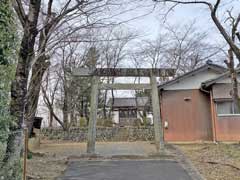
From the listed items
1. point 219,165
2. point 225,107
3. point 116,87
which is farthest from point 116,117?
point 219,165

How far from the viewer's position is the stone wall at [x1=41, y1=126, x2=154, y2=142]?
19859 mm

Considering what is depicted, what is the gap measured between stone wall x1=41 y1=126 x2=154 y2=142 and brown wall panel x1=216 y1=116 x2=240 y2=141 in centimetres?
497

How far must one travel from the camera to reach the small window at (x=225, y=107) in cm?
1614

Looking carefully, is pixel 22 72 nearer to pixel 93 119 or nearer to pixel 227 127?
pixel 93 119

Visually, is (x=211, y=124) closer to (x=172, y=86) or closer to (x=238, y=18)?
(x=172, y=86)

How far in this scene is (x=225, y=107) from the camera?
16.2 meters

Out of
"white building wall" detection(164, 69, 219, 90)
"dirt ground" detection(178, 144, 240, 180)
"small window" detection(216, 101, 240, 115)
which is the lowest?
"dirt ground" detection(178, 144, 240, 180)

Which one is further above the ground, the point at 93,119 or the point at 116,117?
the point at 116,117

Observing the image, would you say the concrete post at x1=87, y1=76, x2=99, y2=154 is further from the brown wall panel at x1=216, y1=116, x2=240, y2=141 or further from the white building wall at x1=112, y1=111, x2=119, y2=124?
the white building wall at x1=112, y1=111, x2=119, y2=124

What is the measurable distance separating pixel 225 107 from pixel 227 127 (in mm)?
1064

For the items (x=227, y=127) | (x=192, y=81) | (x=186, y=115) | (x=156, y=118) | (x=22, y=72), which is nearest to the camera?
(x=22, y=72)

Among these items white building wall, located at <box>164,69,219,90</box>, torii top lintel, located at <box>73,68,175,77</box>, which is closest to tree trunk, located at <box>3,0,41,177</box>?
torii top lintel, located at <box>73,68,175,77</box>

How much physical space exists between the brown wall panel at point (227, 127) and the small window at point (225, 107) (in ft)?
0.91

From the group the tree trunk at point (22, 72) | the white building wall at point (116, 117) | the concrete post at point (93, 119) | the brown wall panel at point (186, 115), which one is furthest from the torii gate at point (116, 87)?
the white building wall at point (116, 117)
